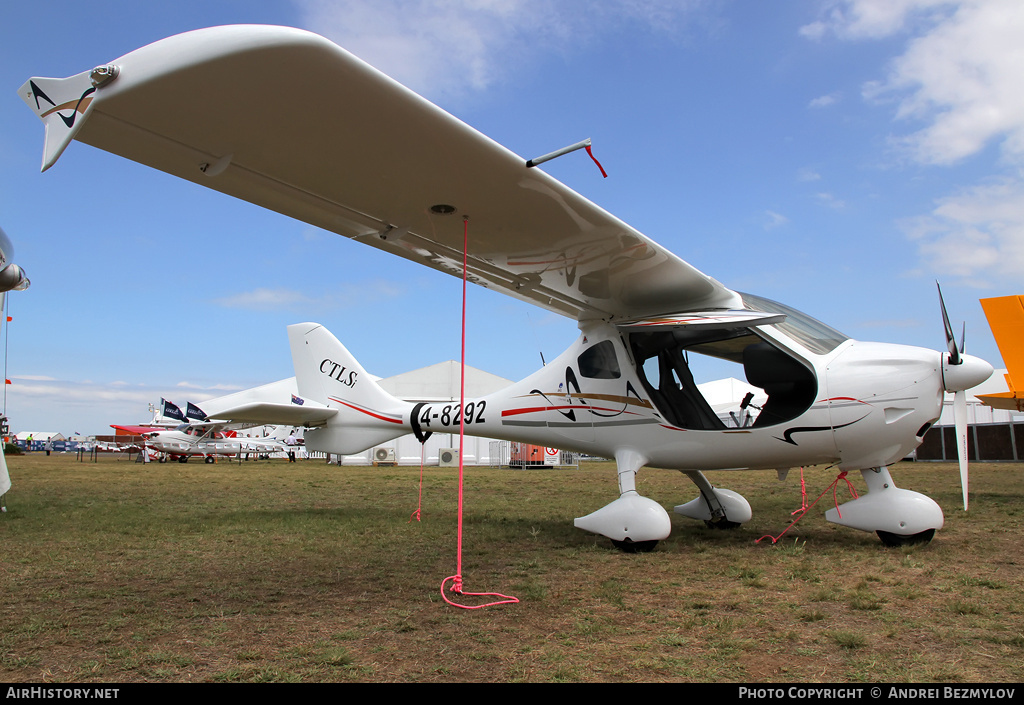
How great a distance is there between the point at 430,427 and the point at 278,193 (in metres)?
4.19

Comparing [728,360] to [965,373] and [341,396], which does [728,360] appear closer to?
[965,373]

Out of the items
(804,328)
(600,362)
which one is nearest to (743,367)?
(804,328)

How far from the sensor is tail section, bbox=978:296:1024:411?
34.7 ft

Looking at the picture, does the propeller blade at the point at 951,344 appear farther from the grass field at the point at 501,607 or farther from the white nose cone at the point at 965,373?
the grass field at the point at 501,607

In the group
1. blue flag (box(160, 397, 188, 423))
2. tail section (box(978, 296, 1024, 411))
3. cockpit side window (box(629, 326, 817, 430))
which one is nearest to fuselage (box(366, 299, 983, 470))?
cockpit side window (box(629, 326, 817, 430))

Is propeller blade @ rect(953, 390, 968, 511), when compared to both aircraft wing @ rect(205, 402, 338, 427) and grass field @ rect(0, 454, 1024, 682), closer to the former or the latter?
grass field @ rect(0, 454, 1024, 682)

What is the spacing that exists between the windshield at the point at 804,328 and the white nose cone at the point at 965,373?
36.4 inches

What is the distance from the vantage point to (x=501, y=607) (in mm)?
3969

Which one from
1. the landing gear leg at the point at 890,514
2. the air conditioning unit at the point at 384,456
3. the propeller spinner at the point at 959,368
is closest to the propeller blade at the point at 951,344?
the propeller spinner at the point at 959,368

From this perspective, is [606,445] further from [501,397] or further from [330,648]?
[330,648]

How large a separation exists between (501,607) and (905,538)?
4115mm

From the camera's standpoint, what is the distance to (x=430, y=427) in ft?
26.0

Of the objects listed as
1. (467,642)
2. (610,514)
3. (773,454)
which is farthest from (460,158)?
(773,454)

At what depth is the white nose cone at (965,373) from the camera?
17.2ft
